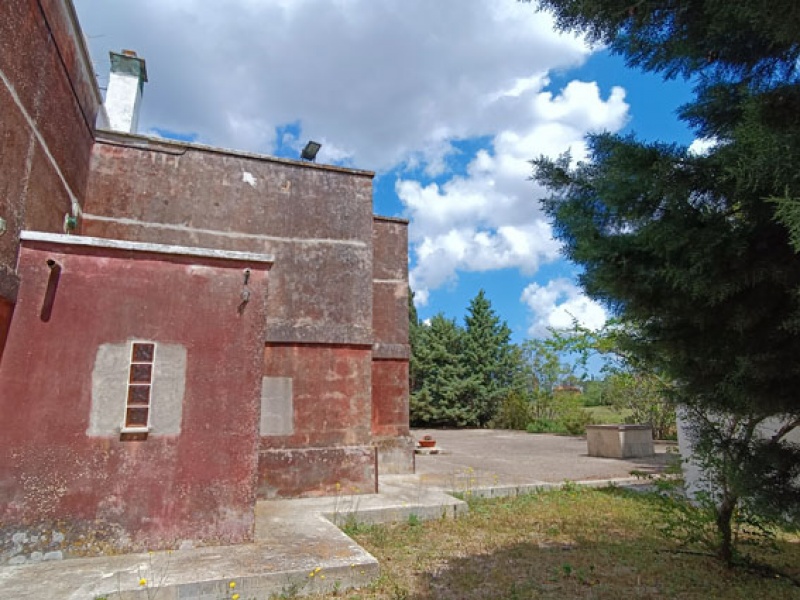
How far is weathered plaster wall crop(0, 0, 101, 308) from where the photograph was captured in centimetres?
485

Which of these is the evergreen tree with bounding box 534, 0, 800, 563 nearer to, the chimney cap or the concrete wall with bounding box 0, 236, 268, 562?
the concrete wall with bounding box 0, 236, 268, 562

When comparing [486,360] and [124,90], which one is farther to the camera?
[486,360]

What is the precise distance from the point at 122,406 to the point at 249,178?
4597 mm

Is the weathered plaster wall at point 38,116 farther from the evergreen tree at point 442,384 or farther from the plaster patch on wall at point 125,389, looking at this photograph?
the evergreen tree at point 442,384

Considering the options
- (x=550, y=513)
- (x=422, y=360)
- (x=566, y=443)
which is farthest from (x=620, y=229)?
(x=422, y=360)

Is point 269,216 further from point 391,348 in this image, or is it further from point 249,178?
point 391,348

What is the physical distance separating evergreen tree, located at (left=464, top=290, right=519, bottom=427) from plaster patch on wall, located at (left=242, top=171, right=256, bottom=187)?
22.2m

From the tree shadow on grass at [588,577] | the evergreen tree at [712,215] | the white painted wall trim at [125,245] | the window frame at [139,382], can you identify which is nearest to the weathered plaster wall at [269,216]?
the white painted wall trim at [125,245]

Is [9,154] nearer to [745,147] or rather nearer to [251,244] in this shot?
→ [251,244]

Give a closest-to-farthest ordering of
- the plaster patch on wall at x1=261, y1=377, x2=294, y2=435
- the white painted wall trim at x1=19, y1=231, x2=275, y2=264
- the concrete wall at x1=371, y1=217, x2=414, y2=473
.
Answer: the white painted wall trim at x1=19, y1=231, x2=275, y2=264 → the plaster patch on wall at x1=261, y1=377, x2=294, y2=435 → the concrete wall at x1=371, y1=217, x2=414, y2=473

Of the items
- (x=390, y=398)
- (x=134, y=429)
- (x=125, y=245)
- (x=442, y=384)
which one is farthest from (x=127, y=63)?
(x=442, y=384)

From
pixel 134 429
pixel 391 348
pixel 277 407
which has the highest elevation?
pixel 391 348

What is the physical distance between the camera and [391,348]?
11102mm

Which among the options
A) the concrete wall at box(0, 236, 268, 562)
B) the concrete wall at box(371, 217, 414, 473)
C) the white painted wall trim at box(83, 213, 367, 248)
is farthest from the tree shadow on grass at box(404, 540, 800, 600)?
the white painted wall trim at box(83, 213, 367, 248)
